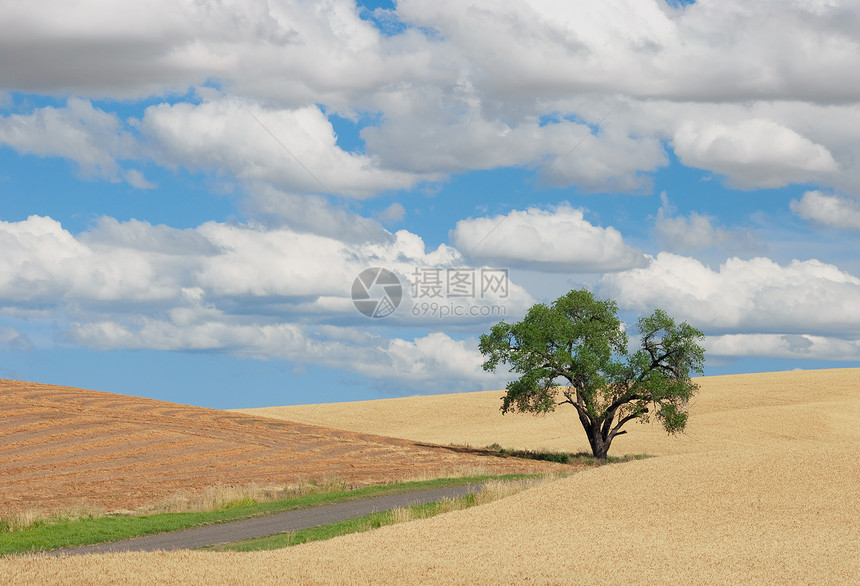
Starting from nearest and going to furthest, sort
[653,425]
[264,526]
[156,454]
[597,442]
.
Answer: [264,526]
[156,454]
[597,442]
[653,425]

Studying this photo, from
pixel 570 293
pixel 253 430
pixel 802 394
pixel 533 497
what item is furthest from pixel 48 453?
pixel 802 394

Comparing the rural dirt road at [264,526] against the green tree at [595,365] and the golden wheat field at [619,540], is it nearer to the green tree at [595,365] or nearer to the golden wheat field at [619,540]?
the golden wheat field at [619,540]

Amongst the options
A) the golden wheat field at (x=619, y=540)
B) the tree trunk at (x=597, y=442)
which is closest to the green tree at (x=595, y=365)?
the tree trunk at (x=597, y=442)

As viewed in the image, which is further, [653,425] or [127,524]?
[653,425]

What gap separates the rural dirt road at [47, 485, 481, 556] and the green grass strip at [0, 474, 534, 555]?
46 cm

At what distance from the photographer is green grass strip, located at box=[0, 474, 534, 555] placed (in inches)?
857

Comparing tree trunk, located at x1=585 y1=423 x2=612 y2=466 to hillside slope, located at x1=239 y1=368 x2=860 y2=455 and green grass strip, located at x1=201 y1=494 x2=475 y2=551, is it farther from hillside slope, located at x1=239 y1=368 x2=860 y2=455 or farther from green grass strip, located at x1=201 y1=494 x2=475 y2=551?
green grass strip, located at x1=201 y1=494 x2=475 y2=551

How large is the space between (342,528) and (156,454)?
21.3 m

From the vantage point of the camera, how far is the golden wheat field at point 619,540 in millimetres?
15344

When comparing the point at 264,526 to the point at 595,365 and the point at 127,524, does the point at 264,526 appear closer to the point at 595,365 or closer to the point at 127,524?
the point at 127,524

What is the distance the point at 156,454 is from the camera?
4038 centimetres

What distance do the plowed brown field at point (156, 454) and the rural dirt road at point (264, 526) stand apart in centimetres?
586

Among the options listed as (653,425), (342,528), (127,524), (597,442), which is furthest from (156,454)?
(653,425)

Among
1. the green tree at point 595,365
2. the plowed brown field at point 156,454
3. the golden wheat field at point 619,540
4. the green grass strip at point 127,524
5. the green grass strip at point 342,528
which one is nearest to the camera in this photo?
the golden wheat field at point 619,540
